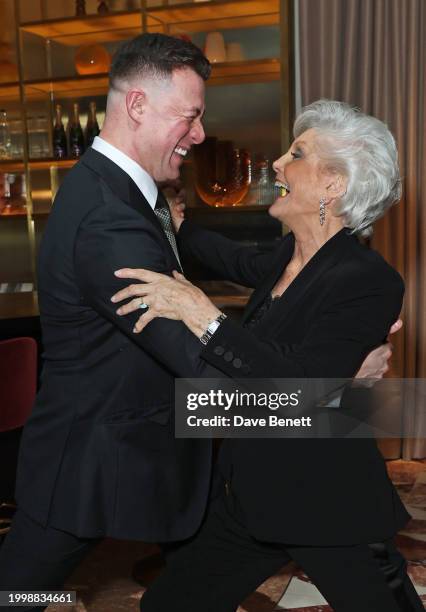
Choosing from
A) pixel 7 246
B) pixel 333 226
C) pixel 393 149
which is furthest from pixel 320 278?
pixel 7 246

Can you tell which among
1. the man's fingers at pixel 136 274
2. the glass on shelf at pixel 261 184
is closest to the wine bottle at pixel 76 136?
the glass on shelf at pixel 261 184

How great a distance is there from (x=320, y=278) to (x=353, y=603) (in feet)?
2.15

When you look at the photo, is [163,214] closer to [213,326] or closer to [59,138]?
[213,326]

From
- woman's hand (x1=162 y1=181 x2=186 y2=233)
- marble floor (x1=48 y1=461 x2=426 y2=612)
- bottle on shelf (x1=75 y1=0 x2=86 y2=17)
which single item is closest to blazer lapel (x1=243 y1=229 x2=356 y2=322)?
woman's hand (x1=162 y1=181 x2=186 y2=233)

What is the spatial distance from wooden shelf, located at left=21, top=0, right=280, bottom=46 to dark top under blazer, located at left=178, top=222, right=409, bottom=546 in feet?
10.5

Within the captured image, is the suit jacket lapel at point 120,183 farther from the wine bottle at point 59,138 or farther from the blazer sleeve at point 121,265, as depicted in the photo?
the wine bottle at point 59,138

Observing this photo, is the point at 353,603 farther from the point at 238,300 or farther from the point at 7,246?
the point at 7,246

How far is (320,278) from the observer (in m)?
1.55

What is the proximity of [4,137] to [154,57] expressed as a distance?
387 cm

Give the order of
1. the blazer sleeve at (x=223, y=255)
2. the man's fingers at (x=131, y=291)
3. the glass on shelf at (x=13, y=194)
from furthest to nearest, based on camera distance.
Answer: the glass on shelf at (x=13, y=194) < the blazer sleeve at (x=223, y=255) < the man's fingers at (x=131, y=291)

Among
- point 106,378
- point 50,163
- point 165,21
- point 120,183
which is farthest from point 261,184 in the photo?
point 106,378

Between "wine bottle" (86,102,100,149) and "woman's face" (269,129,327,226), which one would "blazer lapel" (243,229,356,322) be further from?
"wine bottle" (86,102,100,149)

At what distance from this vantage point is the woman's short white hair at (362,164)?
166cm

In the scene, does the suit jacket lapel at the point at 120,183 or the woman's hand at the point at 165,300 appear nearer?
the woman's hand at the point at 165,300
